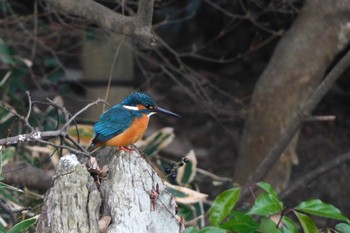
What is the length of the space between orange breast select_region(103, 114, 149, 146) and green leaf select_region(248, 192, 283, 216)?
2.02 feet

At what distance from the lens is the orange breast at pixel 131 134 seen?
2755 mm

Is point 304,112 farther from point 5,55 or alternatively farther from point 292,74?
point 5,55

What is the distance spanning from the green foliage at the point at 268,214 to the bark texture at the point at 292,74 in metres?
2.02

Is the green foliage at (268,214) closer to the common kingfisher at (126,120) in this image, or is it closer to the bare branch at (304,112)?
the common kingfisher at (126,120)

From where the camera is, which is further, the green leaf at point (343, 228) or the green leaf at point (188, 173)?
the green leaf at point (188, 173)

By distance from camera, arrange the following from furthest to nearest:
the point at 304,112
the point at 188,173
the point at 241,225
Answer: the point at 188,173 → the point at 304,112 → the point at 241,225

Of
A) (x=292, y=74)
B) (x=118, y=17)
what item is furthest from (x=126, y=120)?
(x=292, y=74)

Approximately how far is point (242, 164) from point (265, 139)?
0.78 ft

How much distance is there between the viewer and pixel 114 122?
2.87m

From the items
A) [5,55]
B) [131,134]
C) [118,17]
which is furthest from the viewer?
[5,55]

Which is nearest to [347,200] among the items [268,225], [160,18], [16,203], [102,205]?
[160,18]

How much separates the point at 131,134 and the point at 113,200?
0.76 m

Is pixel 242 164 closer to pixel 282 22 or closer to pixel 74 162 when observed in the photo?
pixel 282 22

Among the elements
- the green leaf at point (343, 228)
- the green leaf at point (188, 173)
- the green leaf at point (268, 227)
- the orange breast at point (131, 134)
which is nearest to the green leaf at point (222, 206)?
the green leaf at point (268, 227)
